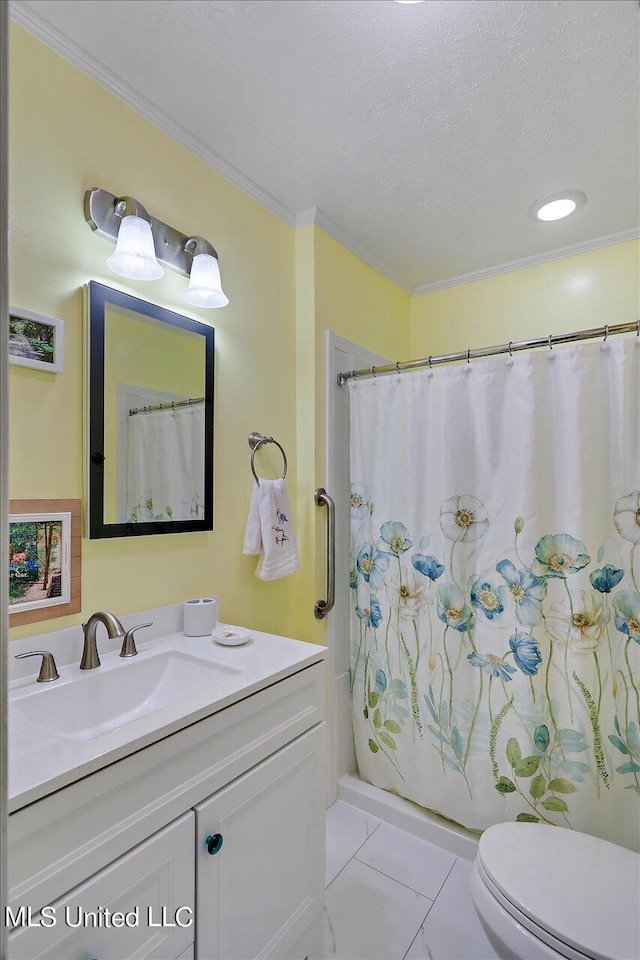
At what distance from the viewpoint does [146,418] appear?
52.9 inches

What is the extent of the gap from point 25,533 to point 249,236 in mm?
1283

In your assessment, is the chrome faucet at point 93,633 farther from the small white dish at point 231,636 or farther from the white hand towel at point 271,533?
the white hand towel at point 271,533

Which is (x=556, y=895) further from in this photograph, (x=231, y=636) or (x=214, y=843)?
(x=231, y=636)

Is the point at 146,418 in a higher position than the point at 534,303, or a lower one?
lower

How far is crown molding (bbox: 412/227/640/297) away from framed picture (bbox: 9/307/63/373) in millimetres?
2005

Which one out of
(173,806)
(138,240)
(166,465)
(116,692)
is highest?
(138,240)

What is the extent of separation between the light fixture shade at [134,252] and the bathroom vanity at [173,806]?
969mm

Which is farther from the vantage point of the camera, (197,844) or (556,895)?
(556,895)

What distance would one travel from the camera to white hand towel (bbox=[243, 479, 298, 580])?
5.28 ft

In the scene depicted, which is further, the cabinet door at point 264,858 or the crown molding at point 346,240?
the crown molding at point 346,240

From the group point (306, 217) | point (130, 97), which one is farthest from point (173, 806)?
point (306, 217)

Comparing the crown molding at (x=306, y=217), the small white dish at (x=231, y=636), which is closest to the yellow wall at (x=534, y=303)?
the crown molding at (x=306, y=217)

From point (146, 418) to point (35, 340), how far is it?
340 millimetres

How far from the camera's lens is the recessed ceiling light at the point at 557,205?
1763 mm
